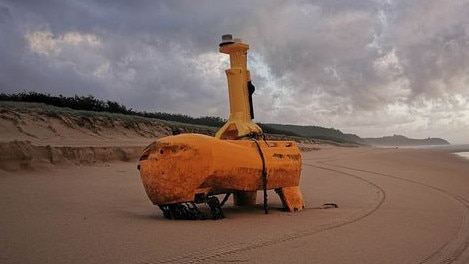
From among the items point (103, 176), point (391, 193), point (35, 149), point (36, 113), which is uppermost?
point (36, 113)

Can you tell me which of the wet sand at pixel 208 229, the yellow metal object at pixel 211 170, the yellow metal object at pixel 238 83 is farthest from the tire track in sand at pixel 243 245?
the yellow metal object at pixel 238 83

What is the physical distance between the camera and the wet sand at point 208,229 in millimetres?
3217

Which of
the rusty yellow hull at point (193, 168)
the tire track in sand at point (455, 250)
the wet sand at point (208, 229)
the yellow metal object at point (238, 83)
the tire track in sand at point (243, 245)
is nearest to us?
the tire track in sand at point (243, 245)

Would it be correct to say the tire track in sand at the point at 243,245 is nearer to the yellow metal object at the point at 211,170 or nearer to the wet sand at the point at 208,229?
the wet sand at the point at 208,229

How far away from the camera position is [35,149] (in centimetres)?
736

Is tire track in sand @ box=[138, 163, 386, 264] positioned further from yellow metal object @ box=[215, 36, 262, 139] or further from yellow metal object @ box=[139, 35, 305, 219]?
yellow metal object @ box=[215, 36, 262, 139]

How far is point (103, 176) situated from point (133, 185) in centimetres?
75

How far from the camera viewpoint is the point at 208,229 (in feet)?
13.5

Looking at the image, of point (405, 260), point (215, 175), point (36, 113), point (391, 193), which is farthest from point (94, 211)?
point (36, 113)

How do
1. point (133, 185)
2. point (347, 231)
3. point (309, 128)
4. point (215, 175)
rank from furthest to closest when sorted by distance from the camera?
point (309, 128) < point (133, 185) < point (215, 175) < point (347, 231)

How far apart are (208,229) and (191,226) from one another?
→ 0.62ft

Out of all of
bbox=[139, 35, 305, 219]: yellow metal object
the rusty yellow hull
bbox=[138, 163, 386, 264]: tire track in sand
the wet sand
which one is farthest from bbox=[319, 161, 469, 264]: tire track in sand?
the rusty yellow hull

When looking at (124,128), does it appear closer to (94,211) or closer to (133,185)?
(133,185)

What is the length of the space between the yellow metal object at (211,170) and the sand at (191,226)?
0.25 meters
